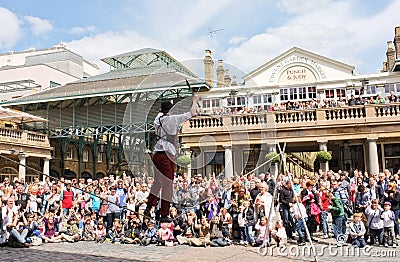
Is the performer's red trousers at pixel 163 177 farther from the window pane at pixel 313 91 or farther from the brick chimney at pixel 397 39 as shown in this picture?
the brick chimney at pixel 397 39

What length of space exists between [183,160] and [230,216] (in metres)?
7.86

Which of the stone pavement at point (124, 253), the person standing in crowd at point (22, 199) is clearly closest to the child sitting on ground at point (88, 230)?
the stone pavement at point (124, 253)

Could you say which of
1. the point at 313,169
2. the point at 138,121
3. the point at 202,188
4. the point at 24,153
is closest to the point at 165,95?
the point at 138,121

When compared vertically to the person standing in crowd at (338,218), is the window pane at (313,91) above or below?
above

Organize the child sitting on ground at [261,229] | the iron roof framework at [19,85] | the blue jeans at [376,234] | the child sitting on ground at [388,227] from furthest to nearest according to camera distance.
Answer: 1. the iron roof framework at [19,85]
2. the child sitting on ground at [261,229]
3. the blue jeans at [376,234]
4. the child sitting on ground at [388,227]

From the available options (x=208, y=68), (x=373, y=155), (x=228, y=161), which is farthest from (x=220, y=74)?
(x=373, y=155)

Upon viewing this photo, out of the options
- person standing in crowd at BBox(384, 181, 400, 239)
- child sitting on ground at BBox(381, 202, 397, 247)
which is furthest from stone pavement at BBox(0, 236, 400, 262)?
person standing in crowd at BBox(384, 181, 400, 239)

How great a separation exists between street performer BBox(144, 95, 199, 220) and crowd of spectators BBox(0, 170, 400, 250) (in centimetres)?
636

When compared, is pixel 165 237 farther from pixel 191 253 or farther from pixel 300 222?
pixel 300 222

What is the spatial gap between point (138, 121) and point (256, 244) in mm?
7823

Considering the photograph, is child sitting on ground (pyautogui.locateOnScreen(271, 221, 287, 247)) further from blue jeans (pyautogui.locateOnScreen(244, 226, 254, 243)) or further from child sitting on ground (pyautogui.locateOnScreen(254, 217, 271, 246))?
blue jeans (pyautogui.locateOnScreen(244, 226, 254, 243))

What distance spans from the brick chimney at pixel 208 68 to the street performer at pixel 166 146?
19.6 inches

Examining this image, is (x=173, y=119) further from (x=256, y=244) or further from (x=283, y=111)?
(x=283, y=111)

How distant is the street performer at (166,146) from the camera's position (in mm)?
5316
